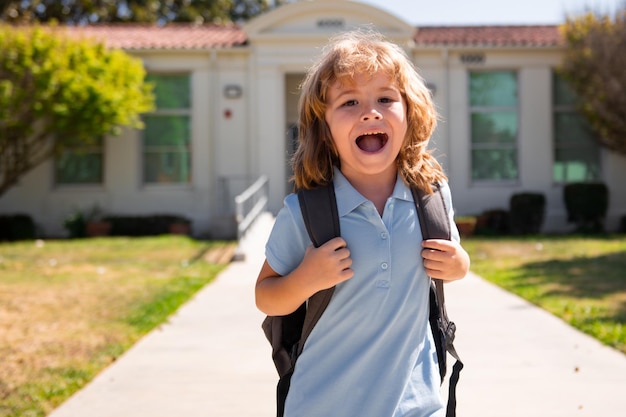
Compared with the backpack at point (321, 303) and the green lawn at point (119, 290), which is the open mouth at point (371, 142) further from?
the green lawn at point (119, 290)

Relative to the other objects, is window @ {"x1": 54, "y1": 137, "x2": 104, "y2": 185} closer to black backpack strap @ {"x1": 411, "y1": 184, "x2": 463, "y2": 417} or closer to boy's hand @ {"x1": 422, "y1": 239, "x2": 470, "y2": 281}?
black backpack strap @ {"x1": 411, "y1": 184, "x2": 463, "y2": 417}

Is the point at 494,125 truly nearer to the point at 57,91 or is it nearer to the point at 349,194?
the point at 57,91

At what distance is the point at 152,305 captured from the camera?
7.71 m

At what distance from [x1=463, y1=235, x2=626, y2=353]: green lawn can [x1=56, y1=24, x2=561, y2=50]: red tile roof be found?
4.61 m

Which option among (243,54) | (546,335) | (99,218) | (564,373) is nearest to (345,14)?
(243,54)

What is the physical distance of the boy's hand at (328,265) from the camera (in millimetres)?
1936

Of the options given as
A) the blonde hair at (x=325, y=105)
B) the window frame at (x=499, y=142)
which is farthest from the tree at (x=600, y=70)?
the blonde hair at (x=325, y=105)

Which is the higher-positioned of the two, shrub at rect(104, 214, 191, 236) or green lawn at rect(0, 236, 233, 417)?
shrub at rect(104, 214, 191, 236)

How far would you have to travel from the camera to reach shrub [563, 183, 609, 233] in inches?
642

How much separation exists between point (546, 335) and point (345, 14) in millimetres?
11396

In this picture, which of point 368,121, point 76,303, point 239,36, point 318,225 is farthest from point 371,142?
point 239,36

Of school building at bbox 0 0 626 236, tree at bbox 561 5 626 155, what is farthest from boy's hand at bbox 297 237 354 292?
school building at bbox 0 0 626 236

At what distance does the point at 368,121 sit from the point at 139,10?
27.3 m

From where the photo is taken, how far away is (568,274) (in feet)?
32.3
